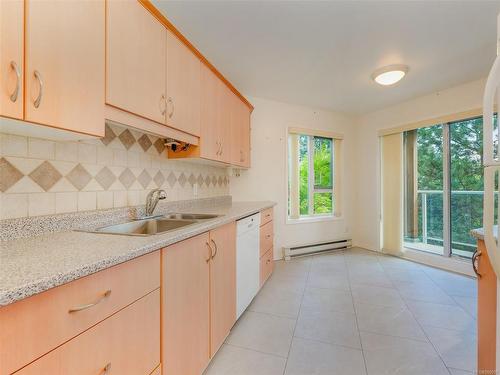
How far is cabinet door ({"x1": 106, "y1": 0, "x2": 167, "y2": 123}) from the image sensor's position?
1.13m

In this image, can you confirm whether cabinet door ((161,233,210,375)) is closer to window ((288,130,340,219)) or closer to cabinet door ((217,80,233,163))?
cabinet door ((217,80,233,163))

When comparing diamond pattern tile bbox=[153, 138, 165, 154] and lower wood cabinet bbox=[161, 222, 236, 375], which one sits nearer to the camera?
lower wood cabinet bbox=[161, 222, 236, 375]

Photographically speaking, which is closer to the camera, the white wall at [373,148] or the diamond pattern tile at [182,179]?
the diamond pattern tile at [182,179]

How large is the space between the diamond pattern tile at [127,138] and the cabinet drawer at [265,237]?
150 cm

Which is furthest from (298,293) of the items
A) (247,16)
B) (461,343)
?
(247,16)

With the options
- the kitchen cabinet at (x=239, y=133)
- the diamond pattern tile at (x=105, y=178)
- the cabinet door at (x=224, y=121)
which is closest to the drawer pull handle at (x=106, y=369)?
the diamond pattern tile at (x=105, y=178)

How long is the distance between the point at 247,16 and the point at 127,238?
5.75 feet

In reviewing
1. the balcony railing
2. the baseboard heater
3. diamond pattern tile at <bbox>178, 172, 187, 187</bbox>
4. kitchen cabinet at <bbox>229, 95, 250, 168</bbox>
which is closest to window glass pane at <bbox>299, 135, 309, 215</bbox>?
the baseboard heater

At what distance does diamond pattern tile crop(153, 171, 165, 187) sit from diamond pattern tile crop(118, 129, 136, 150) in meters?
0.33

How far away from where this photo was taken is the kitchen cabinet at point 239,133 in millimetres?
2612

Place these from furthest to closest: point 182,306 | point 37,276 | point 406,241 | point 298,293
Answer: point 406,241
point 298,293
point 182,306
point 37,276

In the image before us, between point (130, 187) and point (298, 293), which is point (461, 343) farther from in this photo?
point (130, 187)

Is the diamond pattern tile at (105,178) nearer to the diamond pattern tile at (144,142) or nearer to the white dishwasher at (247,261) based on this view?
the diamond pattern tile at (144,142)

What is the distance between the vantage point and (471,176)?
3045mm
